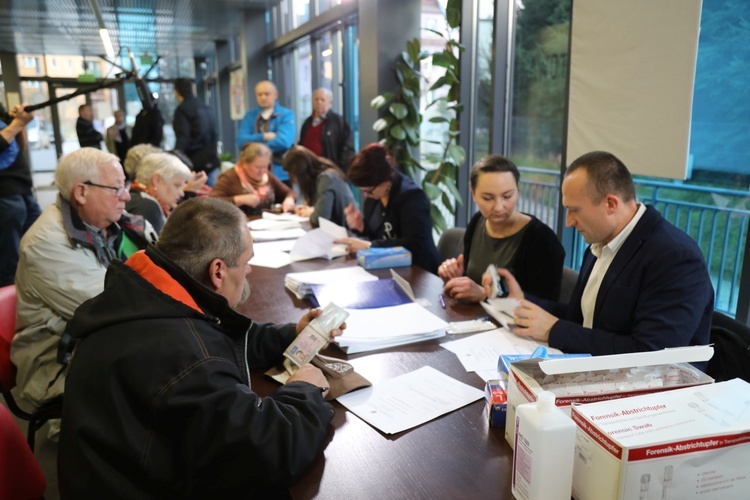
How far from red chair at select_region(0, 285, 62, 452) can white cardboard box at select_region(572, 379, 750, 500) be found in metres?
1.73

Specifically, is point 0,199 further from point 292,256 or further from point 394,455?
point 394,455

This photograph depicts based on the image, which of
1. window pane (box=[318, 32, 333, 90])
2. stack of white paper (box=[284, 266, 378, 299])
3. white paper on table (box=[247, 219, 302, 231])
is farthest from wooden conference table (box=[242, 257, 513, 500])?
window pane (box=[318, 32, 333, 90])

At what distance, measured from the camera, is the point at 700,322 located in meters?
1.56

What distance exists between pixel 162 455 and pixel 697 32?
2554 mm

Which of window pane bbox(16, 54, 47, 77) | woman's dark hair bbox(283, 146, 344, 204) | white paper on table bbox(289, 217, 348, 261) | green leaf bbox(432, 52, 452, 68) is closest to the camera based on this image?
white paper on table bbox(289, 217, 348, 261)

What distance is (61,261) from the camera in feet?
6.31

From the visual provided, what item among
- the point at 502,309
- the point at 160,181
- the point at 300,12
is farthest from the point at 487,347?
the point at 300,12

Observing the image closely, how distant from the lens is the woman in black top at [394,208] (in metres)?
2.88

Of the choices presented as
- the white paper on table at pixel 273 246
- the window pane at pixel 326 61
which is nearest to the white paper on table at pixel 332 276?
the white paper on table at pixel 273 246

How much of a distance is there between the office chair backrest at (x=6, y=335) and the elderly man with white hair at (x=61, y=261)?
0.02 meters

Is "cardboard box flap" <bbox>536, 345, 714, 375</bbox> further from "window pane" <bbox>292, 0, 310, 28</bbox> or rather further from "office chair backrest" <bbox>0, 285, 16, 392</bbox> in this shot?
"window pane" <bbox>292, 0, 310, 28</bbox>

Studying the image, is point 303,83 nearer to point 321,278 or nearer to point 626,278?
point 321,278

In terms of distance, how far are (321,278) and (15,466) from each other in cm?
129

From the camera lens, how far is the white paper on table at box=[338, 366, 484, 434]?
1198 millimetres
